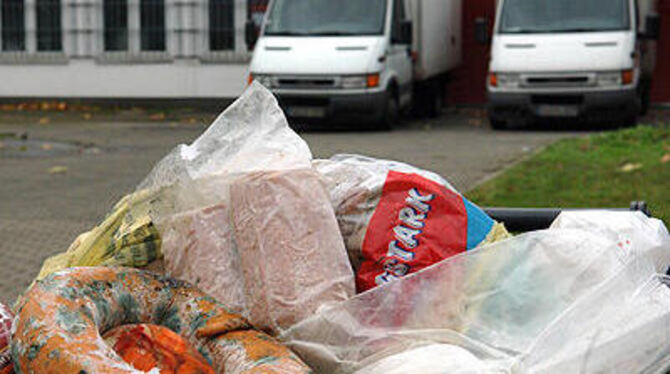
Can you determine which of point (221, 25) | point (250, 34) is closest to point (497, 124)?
point (250, 34)

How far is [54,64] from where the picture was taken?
2573 cm

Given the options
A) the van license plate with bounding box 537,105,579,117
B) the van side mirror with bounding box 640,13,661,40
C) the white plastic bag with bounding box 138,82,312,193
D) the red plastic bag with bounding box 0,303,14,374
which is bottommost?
the van license plate with bounding box 537,105,579,117

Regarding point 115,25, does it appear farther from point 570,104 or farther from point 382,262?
point 382,262

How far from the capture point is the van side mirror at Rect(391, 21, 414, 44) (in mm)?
18953

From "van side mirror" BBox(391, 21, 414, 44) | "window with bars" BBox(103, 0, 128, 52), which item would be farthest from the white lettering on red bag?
"window with bars" BBox(103, 0, 128, 52)

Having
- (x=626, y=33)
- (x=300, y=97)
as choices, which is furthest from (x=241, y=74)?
(x=626, y=33)

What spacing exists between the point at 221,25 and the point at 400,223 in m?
22.0

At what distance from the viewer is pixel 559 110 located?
706 inches

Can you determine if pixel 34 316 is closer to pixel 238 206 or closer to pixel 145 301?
pixel 145 301

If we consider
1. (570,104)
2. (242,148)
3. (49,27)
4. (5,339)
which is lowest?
(570,104)

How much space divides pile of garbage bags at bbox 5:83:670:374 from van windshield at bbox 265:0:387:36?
49.1ft

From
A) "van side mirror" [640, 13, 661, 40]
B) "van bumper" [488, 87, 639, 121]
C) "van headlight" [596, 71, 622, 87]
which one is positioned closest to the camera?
"van headlight" [596, 71, 622, 87]

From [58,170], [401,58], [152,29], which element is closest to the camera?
[58,170]

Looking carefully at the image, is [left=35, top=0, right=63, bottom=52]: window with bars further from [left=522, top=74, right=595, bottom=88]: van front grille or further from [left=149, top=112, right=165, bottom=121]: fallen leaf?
[left=522, top=74, right=595, bottom=88]: van front grille
